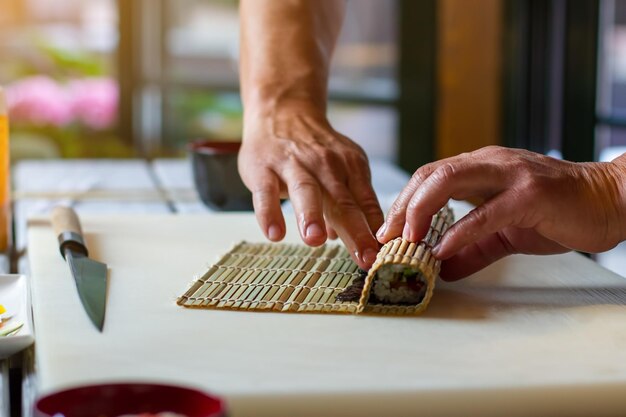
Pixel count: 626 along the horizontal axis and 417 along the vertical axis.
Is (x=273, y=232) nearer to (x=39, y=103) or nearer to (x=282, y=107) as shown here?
(x=282, y=107)

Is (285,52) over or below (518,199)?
over

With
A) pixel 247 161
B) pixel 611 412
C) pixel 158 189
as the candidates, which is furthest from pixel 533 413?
pixel 158 189

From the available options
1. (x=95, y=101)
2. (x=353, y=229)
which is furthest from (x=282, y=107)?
(x=95, y=101)

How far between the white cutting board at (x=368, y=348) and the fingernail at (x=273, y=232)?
10 cm

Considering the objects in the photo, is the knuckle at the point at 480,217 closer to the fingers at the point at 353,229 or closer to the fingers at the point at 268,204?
the fingers at the point at 353,229

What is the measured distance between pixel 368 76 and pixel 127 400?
326cm

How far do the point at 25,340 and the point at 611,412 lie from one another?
476 millimetres

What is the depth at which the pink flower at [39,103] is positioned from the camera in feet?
11.7

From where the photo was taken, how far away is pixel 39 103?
361 cm

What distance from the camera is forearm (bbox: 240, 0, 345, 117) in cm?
149

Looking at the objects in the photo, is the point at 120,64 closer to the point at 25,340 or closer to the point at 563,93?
the point at 563,93

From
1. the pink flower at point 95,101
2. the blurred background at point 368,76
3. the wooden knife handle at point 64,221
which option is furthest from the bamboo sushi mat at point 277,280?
the pink flower at point 95,101

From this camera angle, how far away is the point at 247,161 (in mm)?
1298

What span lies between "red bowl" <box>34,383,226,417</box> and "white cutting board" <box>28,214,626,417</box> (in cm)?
12
